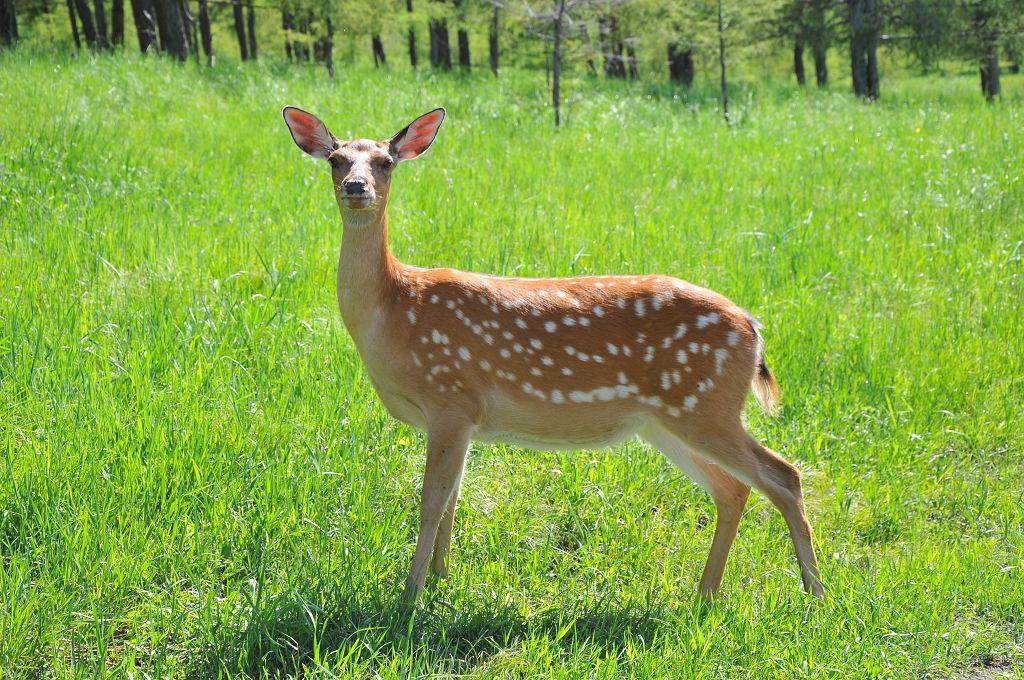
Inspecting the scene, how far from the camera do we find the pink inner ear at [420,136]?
420 cm

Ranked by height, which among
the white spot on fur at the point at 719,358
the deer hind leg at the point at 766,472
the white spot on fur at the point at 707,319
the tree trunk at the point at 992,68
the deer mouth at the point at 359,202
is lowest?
the deer hind leg at the point at 766,472

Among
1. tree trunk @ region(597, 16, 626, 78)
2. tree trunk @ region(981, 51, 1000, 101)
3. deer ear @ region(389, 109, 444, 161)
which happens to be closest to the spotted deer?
deer ear @ region(389, 109, 444, 161)

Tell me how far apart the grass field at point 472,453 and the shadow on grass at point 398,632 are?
0.05ft

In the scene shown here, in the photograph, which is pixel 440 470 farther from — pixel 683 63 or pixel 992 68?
pixel 683 63

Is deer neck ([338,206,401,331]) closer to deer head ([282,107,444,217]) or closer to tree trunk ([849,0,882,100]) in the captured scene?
deer head ([282,107,444,217])

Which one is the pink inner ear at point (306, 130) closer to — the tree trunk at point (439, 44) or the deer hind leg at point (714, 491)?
the deer hind leg at point (714, 491)

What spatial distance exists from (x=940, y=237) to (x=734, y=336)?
16.4 ft

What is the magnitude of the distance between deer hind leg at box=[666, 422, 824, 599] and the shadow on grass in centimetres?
55

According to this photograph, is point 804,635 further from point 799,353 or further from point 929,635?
point 799,353

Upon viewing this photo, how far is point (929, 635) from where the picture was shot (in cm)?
368

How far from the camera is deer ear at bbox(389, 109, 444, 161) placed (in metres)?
4.17

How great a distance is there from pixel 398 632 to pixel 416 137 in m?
2.12

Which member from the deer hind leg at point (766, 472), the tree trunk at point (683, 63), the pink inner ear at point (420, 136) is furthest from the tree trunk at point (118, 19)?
the deer hind leg at point (766, 472)

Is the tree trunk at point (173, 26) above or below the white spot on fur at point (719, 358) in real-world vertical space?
above
